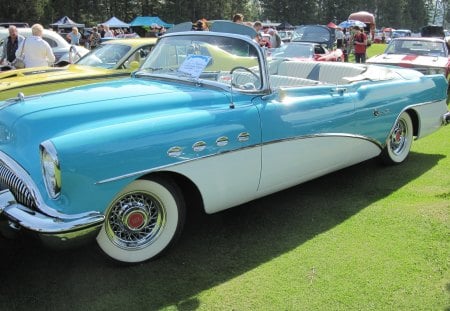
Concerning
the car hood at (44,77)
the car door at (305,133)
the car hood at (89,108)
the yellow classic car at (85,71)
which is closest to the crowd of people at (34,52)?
the yellow classic car at (85,71)

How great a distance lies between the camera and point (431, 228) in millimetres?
3857

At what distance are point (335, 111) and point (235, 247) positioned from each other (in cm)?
161

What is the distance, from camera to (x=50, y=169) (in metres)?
2.76

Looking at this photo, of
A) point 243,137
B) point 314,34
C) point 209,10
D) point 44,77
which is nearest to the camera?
point 243,137

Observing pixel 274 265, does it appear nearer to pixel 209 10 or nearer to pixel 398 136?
pixel 398 136

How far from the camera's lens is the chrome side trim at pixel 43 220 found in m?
2.64

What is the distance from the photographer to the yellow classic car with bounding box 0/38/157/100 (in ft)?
20.8

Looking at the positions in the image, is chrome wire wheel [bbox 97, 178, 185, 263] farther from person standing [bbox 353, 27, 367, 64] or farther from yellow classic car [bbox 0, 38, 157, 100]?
person standing [bbox 353, 27, 367, 64]

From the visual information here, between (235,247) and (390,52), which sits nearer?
(235,247)

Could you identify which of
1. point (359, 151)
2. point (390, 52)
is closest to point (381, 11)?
point (390, 52)

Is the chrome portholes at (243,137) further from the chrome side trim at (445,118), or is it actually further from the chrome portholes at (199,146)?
the chrome side trim at (445,118)

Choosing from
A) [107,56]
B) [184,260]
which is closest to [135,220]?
[184,260]

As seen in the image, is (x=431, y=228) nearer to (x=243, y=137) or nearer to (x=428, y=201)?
(x=428, y=201)

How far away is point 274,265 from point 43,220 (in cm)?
157
